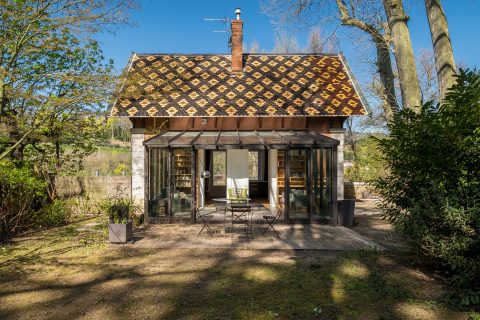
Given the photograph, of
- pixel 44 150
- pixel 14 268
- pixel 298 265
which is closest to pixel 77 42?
pixel 44 150

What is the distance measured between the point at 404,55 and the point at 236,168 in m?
6.52

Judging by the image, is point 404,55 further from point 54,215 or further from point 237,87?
point 54,215

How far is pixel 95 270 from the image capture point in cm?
578

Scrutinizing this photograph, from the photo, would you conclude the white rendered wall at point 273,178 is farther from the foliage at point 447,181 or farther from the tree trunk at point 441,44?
the foliage at point 447,181

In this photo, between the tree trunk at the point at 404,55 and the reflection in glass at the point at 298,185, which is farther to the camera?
the reflection in glass at the point at 298,185

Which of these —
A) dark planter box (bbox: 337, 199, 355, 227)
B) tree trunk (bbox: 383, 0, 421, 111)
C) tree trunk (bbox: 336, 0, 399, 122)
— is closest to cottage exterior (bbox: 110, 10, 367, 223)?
dark planter box (bbox: 337, 199, 355, 227)

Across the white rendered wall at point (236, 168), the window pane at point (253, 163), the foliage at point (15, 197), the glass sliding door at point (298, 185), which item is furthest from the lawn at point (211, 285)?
the window pane at point (253, 163)

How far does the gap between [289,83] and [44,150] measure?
8199 millimetres

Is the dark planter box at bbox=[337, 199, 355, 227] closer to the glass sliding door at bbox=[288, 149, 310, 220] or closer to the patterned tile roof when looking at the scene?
the glass sliding door at bbox=[288, 149, 310, 220]

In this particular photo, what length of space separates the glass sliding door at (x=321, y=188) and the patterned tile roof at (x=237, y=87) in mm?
1506

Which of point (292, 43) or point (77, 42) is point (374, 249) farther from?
point (292, 43)

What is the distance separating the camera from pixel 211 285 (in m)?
5.11

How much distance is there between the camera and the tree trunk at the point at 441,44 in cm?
663

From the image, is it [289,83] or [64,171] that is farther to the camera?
[289,83]
